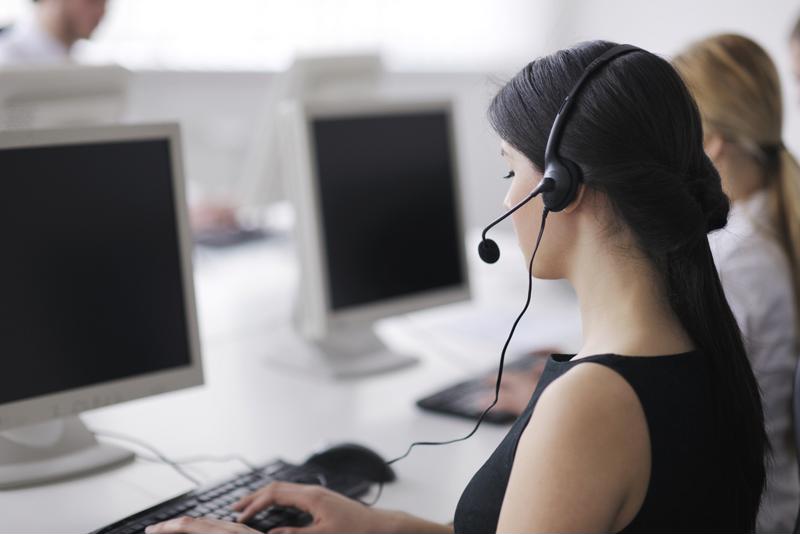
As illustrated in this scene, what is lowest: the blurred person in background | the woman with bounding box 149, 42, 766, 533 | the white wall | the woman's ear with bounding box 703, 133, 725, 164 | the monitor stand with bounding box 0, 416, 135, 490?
the monitor stand with bounding box 0, 416, 135, 490

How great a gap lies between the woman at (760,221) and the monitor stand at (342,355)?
0.68 metres

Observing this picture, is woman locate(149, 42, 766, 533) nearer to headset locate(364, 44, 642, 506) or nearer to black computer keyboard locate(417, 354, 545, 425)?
headset locate(364, 44, 642, 506)

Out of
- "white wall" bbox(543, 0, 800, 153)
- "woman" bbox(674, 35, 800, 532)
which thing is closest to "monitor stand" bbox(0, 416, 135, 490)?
"woman" bbox(674, 35, 800, 532)

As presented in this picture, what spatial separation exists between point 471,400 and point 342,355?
0.37 meters

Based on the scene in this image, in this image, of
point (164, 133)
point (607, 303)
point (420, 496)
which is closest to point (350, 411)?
point (420, 496)

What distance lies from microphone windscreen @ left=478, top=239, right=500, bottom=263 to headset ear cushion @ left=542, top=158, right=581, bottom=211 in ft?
0.53

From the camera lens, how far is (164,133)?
130cm

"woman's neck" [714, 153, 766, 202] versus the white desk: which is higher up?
"woman's neck" [714, 153, 766, 202]

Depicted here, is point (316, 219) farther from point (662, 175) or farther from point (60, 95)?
point (662, 175)

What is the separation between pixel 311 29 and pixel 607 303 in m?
3.30

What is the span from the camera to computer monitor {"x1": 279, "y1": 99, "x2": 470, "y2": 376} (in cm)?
164

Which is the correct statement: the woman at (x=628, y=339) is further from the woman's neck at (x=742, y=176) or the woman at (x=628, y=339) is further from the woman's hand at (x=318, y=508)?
the woman's neck at (x=742, y=176)

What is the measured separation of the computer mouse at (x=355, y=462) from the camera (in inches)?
49.8

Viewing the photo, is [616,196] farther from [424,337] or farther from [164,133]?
[424,337]
